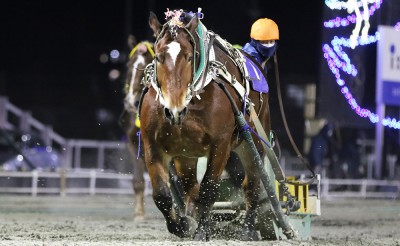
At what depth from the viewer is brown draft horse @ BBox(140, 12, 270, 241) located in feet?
21.1

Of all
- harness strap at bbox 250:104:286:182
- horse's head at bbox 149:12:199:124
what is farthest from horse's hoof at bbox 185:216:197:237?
harness strap at bbox 250:104:286:182

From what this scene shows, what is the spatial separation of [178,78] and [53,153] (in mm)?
14680

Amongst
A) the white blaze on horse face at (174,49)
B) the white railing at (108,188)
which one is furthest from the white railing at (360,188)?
the white blaze on horse face at (174,49)

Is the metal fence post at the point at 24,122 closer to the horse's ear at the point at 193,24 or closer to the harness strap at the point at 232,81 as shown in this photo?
the harness strap at the point at 232,81

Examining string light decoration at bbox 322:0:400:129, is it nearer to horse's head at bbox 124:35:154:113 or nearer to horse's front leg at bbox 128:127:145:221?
horse's head at bbox 124:35:154:113

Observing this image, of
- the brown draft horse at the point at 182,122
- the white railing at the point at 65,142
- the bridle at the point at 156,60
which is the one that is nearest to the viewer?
the brown draft horse at the point at 182,122

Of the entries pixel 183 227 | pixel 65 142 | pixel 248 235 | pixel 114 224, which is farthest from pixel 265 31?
pixel 65 142

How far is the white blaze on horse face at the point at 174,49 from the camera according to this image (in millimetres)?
6469

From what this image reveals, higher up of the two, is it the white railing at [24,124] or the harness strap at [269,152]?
the harness strap at [269,152]

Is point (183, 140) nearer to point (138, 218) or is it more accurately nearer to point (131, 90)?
point (131, 90)

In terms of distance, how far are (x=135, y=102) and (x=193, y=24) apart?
3800 mm

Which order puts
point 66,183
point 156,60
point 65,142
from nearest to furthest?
point 156,60
point 66,183
point 65,142

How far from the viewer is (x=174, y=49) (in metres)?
6.49

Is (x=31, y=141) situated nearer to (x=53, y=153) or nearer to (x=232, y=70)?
(x=53, y=153)
